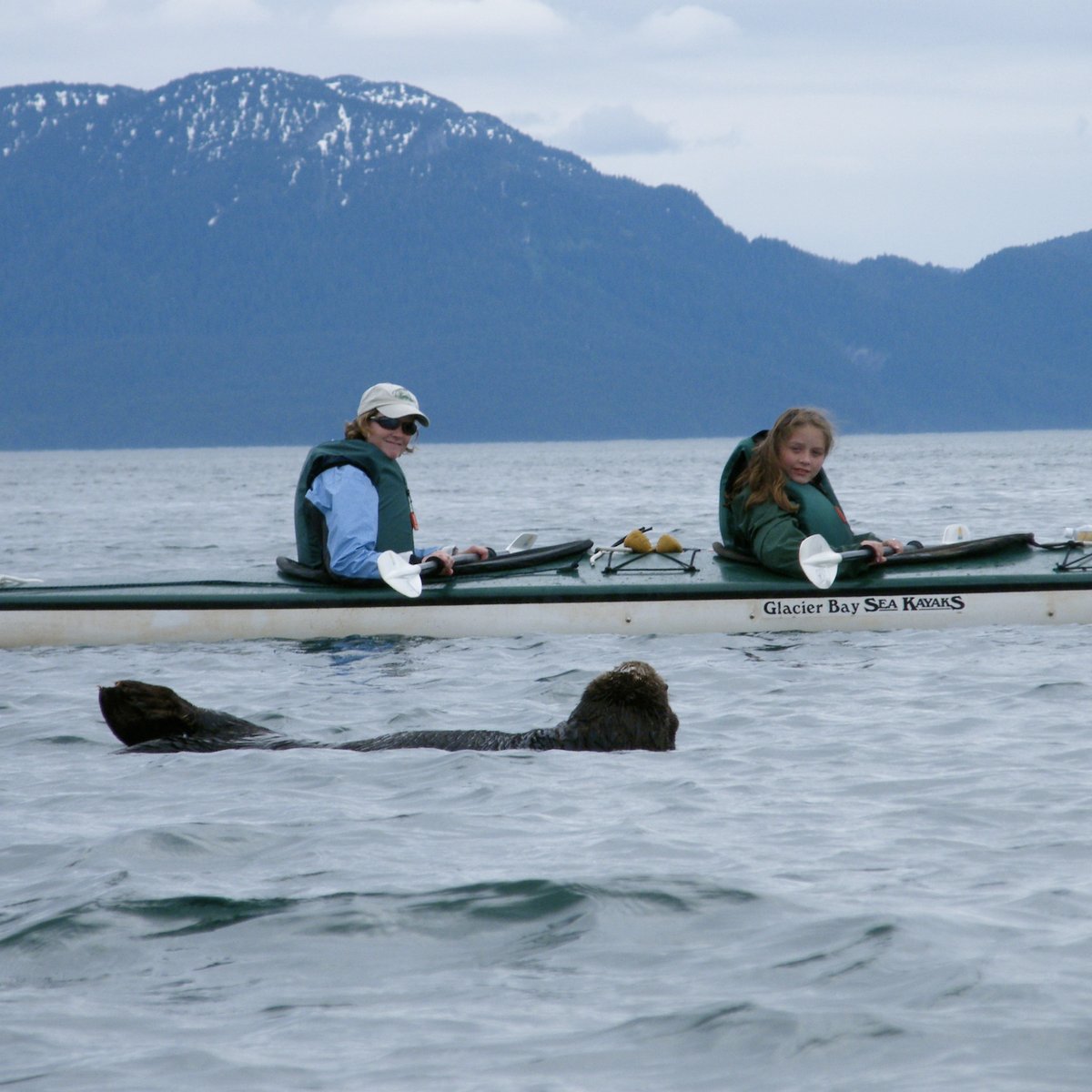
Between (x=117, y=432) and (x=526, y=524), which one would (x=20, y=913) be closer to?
(x=526, y=524)

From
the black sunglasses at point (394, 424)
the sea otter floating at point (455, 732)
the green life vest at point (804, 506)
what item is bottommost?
the sea otter floating at point (455, 732)

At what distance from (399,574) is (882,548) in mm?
2769

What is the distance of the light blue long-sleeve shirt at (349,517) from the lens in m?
9.15

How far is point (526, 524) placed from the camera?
24953 mm

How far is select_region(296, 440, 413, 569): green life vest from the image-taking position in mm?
9258

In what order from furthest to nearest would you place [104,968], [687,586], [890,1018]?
[687,586] < [104,968] < [890,1018]

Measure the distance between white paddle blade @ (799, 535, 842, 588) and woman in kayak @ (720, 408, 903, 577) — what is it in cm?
23

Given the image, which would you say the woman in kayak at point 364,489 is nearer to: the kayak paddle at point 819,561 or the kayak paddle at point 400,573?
the kayak paddle at point 400,573

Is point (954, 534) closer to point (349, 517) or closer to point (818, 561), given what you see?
point (818, 561)

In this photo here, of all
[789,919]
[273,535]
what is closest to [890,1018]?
[789,919]

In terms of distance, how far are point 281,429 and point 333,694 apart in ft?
617

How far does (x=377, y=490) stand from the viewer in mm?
9281

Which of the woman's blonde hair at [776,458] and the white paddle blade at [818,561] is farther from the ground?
the woman's blonde hair at [776,458]

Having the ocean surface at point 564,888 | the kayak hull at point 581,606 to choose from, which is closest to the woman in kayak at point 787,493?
the kayak hull at point 581,606
